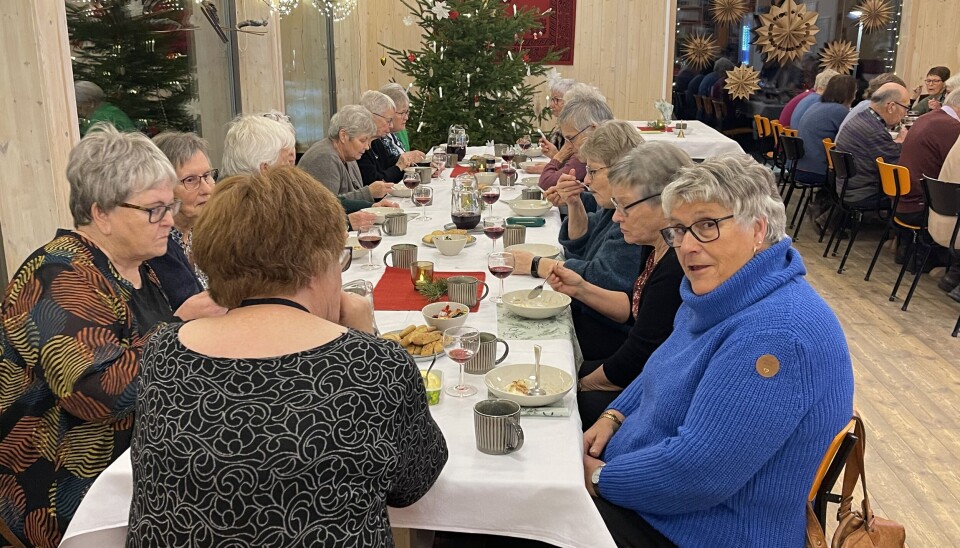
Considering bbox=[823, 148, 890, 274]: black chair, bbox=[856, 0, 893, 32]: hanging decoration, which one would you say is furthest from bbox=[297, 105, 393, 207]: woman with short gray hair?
bbox=[856, 0, 893, 32]: hanging decoration

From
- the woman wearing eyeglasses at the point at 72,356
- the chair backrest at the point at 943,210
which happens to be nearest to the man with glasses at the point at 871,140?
Answer: the chair backrest at the point at 943,210

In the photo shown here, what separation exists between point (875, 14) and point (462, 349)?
411 inches

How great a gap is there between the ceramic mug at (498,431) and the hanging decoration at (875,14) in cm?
1056

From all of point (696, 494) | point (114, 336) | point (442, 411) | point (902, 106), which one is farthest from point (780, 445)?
point (902, 106)

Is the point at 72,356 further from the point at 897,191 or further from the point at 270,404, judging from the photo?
the point at 897,191

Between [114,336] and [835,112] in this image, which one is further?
[835,112]

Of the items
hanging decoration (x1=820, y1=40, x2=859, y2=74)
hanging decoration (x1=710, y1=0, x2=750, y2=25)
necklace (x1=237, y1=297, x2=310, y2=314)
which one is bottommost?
necklace (x1=237, y1=297, x2=310, y2=314)

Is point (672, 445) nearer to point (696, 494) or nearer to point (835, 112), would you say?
point (696, 494)

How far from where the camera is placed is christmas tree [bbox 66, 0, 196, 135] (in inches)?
172

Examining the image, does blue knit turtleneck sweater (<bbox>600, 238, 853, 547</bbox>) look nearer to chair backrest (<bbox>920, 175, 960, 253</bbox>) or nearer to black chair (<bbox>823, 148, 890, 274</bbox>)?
chair backrest (<bbox>920, 175, 960, 253</bbox>)

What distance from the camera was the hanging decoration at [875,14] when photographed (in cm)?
1044

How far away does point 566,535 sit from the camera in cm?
168

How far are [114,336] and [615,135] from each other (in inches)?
74.7

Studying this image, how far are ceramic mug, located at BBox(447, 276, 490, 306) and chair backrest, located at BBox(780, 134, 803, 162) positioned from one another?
→ 544 centimetres
